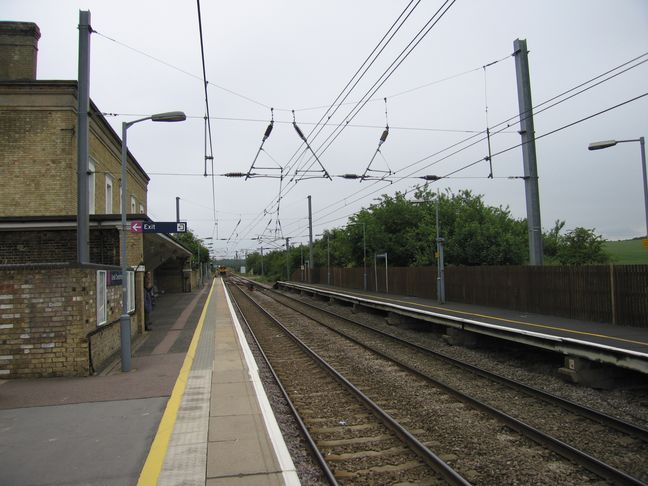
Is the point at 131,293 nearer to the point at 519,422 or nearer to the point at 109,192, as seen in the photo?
the point at 109,192

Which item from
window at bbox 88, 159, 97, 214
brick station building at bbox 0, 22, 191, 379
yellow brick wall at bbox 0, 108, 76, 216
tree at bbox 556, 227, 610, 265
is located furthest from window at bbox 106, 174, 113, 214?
tree at bbox 556, 227, 610, 265

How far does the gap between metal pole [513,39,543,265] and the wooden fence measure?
116 centimetres

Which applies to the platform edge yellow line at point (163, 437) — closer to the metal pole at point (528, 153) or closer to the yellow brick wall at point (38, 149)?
the yellow brick wall at point (38, 149)

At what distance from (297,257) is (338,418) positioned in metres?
61.8

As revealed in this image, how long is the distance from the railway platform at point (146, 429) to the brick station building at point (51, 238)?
0.64 meters

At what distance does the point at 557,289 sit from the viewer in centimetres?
1641

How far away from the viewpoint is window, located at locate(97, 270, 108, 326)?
9511 millimetres

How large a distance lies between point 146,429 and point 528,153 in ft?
53.3

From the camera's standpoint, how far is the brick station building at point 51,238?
840 centimetres

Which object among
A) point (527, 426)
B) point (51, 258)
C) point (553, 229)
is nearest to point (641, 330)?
point (527, 426)

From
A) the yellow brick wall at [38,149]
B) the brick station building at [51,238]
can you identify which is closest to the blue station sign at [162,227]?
the brick station building at [51,238]

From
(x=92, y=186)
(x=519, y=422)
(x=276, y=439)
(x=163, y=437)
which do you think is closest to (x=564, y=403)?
(x=519, y=422)

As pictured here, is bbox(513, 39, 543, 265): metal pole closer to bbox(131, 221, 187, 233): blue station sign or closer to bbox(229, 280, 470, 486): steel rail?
bbox(229, 280, 470, 486): steel rail

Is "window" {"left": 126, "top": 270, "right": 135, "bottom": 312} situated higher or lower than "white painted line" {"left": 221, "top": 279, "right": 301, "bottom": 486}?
higher
